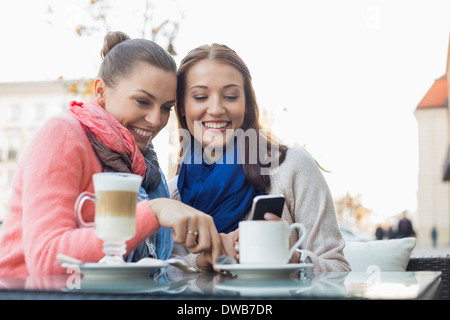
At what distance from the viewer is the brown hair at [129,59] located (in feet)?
7.48

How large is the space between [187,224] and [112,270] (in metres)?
0.36

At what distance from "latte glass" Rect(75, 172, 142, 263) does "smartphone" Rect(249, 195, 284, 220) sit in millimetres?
464

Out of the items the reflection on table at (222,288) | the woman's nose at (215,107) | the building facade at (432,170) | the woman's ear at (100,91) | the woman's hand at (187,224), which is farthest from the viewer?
the building facade at (432,170)

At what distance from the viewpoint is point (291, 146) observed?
2900 mm

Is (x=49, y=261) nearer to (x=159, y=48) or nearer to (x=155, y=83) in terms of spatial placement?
(x=155, y=83)

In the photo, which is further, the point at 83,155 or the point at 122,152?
the point at 122,152

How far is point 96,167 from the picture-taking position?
1906mm

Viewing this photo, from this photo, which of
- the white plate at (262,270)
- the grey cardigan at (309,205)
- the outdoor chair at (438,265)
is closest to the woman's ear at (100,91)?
the grey cardigan at (309,205)

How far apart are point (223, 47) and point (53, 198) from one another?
1.56 metres

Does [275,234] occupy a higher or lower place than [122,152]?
lower

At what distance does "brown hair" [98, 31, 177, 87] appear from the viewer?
228 cm

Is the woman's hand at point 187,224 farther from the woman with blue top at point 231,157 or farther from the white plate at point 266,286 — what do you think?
the woman with blue top at point 231,157
